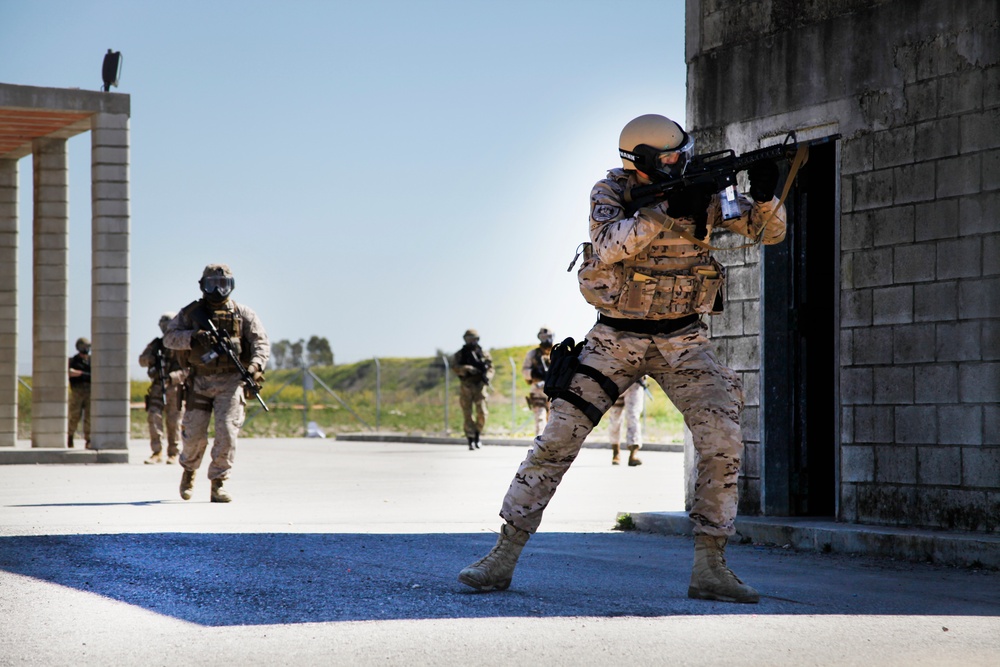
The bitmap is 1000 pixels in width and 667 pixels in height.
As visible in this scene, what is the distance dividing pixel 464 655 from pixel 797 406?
495 centimetres

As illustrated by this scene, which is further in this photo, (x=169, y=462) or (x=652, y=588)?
(x=169, y=462)

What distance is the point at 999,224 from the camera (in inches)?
285

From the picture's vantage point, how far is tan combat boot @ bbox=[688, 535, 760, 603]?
5.42 metres

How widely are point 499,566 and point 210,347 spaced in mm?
6176

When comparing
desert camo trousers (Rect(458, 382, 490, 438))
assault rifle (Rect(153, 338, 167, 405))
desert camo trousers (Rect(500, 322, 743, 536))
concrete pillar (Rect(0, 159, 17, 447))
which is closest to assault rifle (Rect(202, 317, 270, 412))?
desert camo trousers (Rect(500, 322, 743, 536))

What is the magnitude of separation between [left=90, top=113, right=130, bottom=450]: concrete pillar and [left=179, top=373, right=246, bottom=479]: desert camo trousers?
650 cm

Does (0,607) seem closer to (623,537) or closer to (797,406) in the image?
(623,537)

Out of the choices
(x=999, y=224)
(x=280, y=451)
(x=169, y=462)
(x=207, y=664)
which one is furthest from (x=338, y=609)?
(x=280, y=451)

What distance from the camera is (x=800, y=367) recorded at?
8.72 m

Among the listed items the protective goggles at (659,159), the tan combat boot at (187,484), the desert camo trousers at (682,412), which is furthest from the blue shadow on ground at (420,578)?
the tan combat boot at (187,484)

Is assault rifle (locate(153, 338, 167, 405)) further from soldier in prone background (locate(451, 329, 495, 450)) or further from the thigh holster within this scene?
the thigh holster

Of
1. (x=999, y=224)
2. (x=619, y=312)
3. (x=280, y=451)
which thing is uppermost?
(x=999, y=224)

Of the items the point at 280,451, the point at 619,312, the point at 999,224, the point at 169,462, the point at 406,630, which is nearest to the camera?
the point at 406,630

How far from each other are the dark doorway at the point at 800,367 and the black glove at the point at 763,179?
328 cm
